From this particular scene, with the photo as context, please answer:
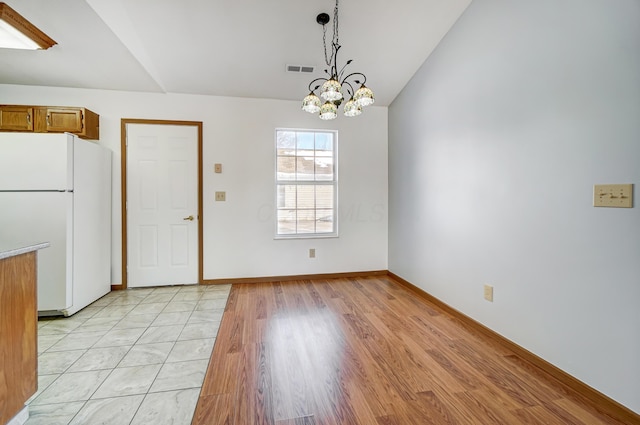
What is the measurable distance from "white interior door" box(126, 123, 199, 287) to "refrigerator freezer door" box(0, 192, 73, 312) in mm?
846

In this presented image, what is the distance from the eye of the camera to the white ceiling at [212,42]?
97.0 inches

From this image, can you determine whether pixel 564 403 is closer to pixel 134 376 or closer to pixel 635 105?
pixel 635 105

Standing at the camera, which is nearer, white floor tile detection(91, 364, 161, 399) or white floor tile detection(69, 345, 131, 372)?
white floor tile detection(91, 364, 161, 399)

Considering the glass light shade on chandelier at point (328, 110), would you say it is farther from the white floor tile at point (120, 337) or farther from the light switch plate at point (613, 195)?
the white floor tile at point (120, 337)

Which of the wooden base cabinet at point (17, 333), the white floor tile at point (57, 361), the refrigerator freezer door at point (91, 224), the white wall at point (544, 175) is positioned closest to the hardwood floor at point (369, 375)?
the white wall at point (544, 175)

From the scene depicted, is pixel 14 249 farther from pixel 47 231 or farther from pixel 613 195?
pixel 613 195

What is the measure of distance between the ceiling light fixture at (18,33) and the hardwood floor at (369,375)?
3.02 m

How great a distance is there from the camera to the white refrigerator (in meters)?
2.51

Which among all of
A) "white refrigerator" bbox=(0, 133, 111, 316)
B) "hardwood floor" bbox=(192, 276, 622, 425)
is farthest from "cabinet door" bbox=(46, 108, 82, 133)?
"hardwood floor" bbox=(192, 276, 622, 425)

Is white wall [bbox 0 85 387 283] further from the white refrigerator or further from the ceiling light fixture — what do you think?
the ceiling light fixture

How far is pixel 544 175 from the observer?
1.88m

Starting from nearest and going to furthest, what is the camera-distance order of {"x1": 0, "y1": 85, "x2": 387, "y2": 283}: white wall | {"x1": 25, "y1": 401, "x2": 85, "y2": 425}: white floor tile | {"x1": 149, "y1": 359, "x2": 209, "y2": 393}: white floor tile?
{"x1": 25, "y1": 401, "x2": 85, "y2": 425}: white floor tile < {"x1": 149, "y1": 359, "x2": 209, "y2": 393}: white floor tile < {"x1": 0, "y1": 85, "x2": 387, "y2": 283}: white wall

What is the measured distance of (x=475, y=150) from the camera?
8.23ft

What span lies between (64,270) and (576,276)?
13.6 feet
